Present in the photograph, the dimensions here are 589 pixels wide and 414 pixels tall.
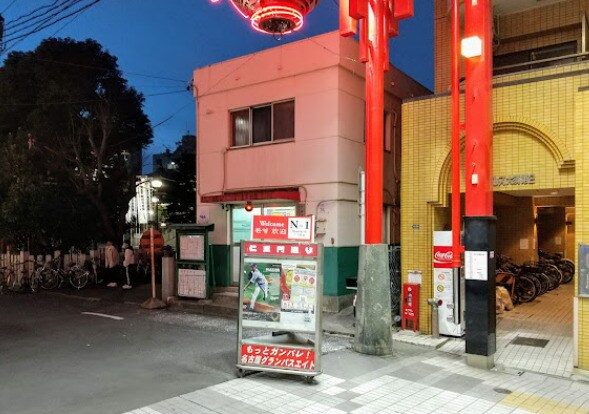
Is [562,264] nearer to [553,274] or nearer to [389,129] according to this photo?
[553,274]

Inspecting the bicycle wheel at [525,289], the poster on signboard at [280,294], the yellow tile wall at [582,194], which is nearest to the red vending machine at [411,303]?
the yellow tile wall at [582,194]

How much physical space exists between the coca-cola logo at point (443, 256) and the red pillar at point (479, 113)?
1.85 m

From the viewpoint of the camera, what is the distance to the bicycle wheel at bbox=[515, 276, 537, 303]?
1311 centimetres

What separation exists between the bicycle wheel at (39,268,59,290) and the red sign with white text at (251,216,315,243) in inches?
560

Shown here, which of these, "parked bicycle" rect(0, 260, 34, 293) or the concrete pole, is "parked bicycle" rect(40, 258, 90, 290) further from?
the concrete pole

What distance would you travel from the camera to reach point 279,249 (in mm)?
6773

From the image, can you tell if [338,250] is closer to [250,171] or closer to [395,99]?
[250,171]

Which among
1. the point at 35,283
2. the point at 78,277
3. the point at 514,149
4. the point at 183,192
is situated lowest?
the point at 35,283

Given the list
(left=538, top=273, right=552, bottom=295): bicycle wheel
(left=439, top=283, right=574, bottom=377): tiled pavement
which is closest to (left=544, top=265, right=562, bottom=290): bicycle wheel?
(left=538, top=273, right=552, bottom=295): bicycle wheel

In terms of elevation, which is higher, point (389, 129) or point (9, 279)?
point (389, 129)

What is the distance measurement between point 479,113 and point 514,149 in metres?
1.92

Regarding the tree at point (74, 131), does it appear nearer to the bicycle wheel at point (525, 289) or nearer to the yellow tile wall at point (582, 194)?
the bicycle wheel at point (525, 289)

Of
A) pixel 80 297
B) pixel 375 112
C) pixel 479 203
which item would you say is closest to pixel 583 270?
pixel 479 203

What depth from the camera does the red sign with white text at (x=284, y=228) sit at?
674 cm
